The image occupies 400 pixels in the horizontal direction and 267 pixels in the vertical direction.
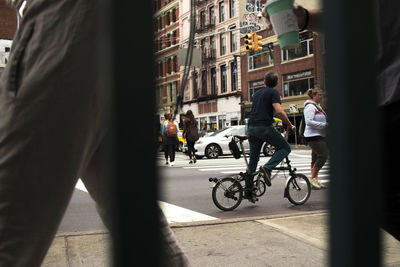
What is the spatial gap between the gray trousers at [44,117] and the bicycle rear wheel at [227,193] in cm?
466

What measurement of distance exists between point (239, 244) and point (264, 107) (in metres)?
2.58

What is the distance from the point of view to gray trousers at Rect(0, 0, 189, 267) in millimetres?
1089

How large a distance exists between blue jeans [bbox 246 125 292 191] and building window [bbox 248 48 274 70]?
28.1 m

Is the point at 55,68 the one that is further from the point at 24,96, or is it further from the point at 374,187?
the point at 374,187

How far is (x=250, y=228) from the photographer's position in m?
4.05

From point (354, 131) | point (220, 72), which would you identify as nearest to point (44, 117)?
point (354, 131)

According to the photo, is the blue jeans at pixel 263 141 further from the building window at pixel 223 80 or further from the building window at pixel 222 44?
the building window at pixel 223 80

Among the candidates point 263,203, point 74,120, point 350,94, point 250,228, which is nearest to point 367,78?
point 350,94

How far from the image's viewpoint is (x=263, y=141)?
576 centimetres

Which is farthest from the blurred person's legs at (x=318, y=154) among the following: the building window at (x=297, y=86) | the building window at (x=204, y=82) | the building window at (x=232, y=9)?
the building window at (x=204, y=82)

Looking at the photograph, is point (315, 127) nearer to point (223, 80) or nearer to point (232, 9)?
point (232, 9)

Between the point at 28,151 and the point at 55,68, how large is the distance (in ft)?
0.69

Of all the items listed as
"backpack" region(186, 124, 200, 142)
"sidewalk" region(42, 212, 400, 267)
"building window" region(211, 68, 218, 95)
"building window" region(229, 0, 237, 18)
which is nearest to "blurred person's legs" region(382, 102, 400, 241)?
"sidewalk" region(42, 212, 400, 267)

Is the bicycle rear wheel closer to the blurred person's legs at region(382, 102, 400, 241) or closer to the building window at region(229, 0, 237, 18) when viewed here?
the blurred person's legs at region(382, 102, 400, 241)
